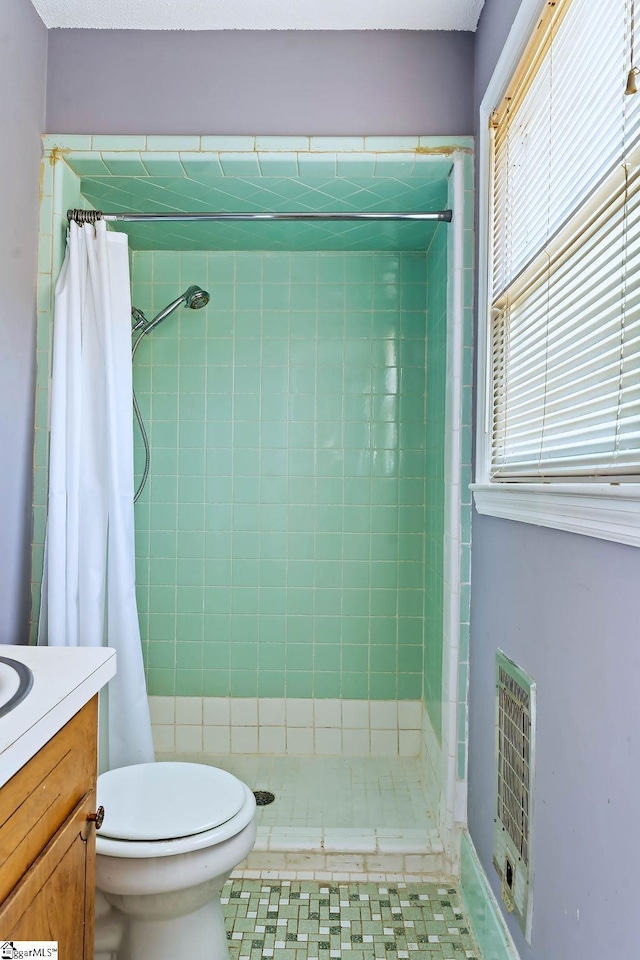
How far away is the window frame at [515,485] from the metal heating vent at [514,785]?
1.17ft

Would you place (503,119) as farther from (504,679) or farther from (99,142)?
(504,679)

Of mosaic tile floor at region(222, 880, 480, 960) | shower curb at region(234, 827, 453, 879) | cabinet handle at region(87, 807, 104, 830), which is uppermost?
cabinet handle at region(87, 807, 104, 830)

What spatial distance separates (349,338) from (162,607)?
4.30ft

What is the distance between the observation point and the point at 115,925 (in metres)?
1.49

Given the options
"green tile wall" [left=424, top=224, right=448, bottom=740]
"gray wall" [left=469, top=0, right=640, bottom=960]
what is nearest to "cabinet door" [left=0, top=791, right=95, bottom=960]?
"gray wall" [left=469, top=0, right=640, bottom=960]

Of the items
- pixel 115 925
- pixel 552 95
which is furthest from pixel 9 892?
pixel 552 95

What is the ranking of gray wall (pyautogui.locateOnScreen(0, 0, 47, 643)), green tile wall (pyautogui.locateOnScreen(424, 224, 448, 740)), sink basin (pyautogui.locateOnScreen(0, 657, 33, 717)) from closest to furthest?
sink basin (pyautogui.locateOnScreen(0, 657, 33, 717)) → gray wall (pyautogui.locateOnScreen(0, 0, 47, 643)) → green tile wall (pyautogui.locateOnScreen(424, 224, 448, 740))

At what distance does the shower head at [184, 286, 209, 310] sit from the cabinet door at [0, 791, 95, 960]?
177cm

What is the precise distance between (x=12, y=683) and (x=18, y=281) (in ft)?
3.98

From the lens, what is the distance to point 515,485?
1347 mm

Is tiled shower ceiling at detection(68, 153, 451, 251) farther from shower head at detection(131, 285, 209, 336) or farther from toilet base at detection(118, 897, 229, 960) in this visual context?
toilet base at detection(118, 897, 229, 960)

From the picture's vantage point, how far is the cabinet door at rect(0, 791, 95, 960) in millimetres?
836

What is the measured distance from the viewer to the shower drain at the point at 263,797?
2208 millimetres

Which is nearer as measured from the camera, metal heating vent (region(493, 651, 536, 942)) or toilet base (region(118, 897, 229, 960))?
metal heating vent (region(493, 651, 536, 942))
